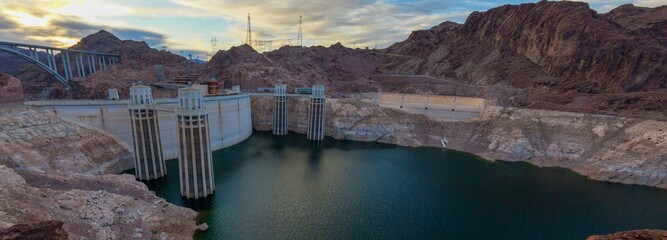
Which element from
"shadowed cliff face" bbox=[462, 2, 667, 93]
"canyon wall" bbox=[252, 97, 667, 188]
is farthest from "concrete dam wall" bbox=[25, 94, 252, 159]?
"shadowed cliff face" bbox=[462, 2, 667, 93]

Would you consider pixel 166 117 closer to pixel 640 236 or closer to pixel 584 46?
pixel 640 236

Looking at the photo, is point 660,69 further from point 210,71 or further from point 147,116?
point 210,71

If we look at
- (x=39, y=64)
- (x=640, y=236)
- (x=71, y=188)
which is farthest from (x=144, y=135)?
(x=39, y=64)

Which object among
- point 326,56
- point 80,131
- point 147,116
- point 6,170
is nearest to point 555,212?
point 147,116

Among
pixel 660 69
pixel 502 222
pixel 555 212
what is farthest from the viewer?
pixel 660 69

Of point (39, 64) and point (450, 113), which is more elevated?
point (39, 64)
